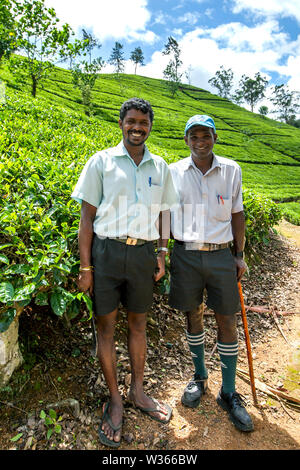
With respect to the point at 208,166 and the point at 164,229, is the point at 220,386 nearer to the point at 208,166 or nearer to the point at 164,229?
the point at 164,229

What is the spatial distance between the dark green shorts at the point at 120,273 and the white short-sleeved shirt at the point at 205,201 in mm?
458

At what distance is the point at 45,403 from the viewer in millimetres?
2391

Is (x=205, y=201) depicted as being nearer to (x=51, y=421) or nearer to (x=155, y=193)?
(x=155, y=193)

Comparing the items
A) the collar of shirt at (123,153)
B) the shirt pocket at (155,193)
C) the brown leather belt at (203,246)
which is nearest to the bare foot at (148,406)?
the brown leather belt at (203,246)

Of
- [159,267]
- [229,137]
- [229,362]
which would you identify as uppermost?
[229,137]

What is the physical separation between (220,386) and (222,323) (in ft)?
2.67

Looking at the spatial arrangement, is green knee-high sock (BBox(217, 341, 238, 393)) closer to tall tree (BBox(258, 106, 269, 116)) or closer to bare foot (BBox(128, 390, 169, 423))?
bare foot (BBox(128, 390, 169, 423))

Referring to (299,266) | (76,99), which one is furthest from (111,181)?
(76,99)

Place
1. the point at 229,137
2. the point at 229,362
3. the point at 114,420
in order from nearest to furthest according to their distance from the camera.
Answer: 1. the point at 114,420
2. the point at 229,362
3. the point at 229,137

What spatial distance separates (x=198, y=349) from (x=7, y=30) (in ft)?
53.6

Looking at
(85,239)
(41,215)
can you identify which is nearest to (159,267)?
(85,239)

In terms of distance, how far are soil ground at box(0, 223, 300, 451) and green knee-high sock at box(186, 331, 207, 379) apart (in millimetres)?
218

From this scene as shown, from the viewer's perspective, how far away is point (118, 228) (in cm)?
218

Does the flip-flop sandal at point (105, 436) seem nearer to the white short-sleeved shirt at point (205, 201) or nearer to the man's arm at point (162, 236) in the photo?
the man's arm at point (162, 236)
